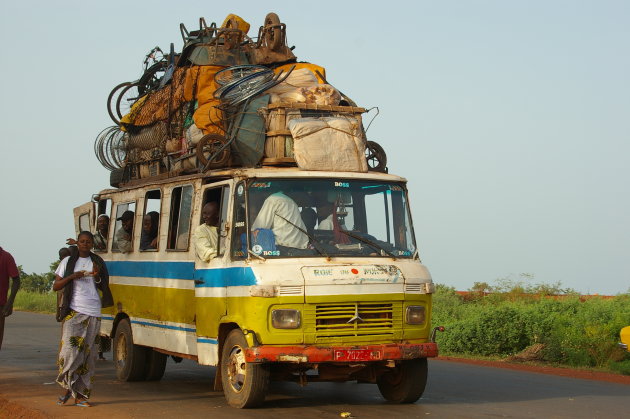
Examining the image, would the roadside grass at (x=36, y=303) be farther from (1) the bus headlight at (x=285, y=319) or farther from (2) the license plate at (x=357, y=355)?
(2) the license plate at (x=357, y=355)

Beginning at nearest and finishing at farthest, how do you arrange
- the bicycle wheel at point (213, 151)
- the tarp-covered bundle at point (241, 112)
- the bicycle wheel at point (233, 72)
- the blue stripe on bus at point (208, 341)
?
the blue stripe on bus at point (208, 341) < the tarp-covered bundle at point (241, 112) < the bicycle wheel at point (213, 151) < the bicycle wheel at point (233, 72)

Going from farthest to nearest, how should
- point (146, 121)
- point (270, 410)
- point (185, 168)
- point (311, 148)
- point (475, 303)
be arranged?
point (475, 303) → point (146, 121) → point (185, 168) → point (311, 148) → point (270, 410)

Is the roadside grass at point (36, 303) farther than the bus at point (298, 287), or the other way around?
the roadside grass at point (36, 303)

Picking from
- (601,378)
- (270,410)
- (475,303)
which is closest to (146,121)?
(270,410)

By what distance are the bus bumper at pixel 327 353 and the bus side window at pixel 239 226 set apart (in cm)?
110

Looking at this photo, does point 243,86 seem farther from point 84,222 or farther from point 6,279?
point 84,222

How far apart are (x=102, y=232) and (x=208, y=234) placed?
162 inches

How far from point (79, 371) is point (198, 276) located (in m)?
1.64

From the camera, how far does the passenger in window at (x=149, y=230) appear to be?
A: 12.5 m

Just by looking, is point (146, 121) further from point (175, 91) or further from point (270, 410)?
point (270, 410)

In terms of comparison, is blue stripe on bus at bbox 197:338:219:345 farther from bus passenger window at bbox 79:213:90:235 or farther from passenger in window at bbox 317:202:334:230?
bus passenger window at bbox 79:213:90:235

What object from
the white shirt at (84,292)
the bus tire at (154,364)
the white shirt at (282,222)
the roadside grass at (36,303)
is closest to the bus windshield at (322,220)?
the white shirt at (282,222)

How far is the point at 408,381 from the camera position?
10.3 meters

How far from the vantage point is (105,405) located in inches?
407
